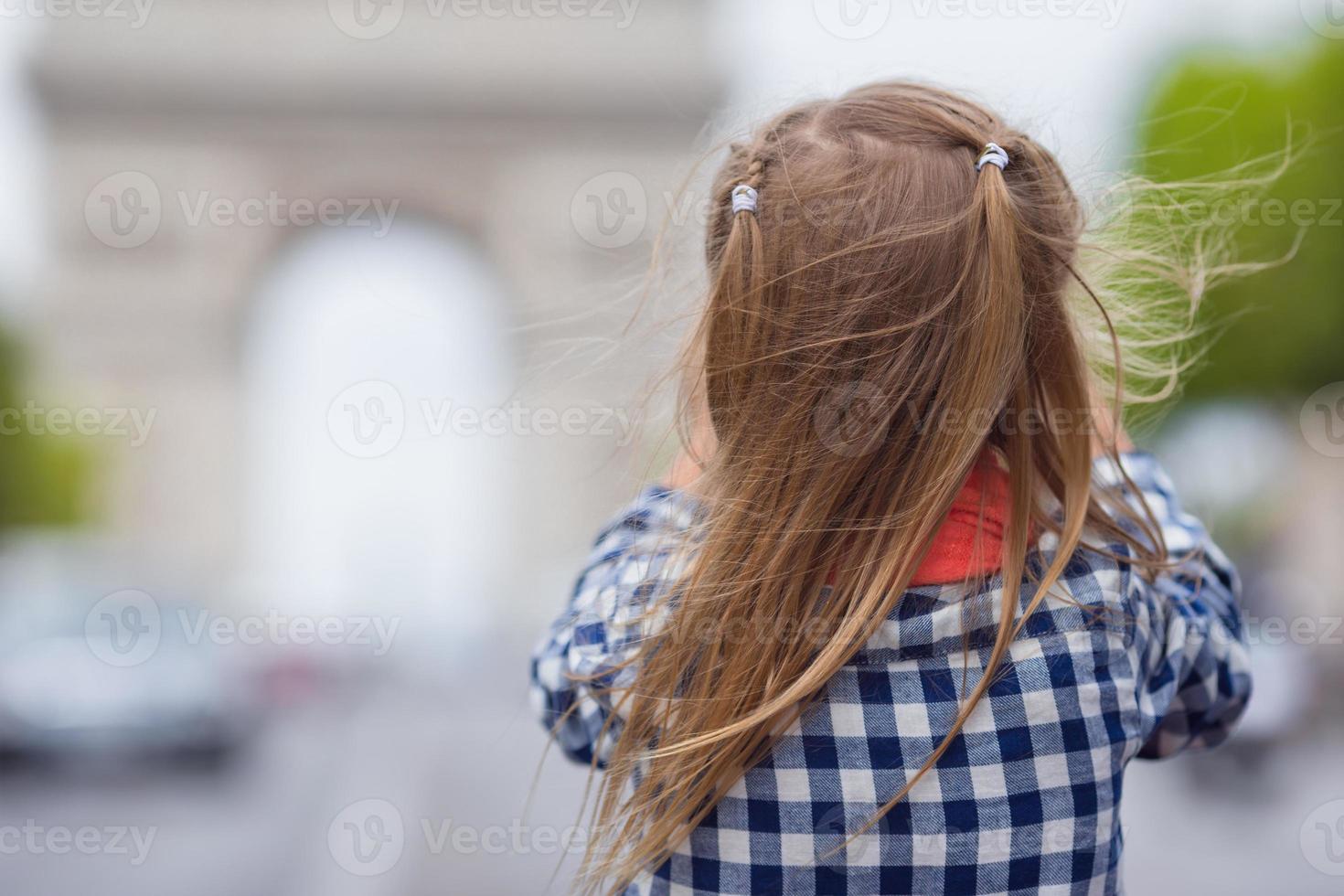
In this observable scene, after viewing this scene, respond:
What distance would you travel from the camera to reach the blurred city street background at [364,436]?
8008mm

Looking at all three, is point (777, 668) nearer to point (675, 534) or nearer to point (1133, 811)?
point (675, 534)

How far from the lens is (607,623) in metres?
1.45

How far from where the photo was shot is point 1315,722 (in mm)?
9570

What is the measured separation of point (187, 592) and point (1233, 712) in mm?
13677

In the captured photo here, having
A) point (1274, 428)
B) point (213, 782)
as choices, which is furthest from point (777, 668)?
point (1274, 428)
